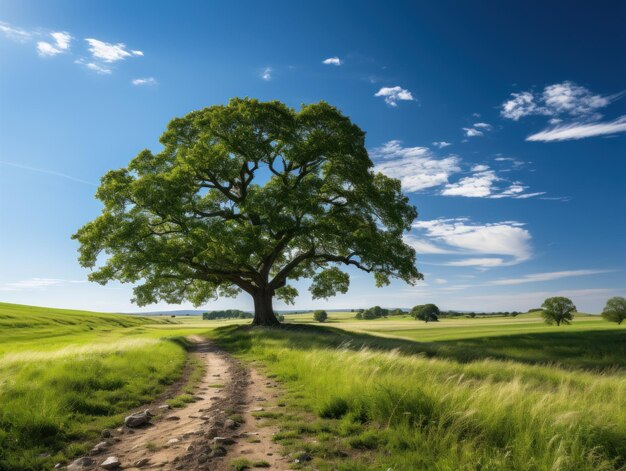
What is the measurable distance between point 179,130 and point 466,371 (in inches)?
1321

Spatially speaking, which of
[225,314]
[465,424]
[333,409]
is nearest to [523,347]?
[333,409]

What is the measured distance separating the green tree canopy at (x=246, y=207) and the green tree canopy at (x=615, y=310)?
3996 cm

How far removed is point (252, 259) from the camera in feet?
135

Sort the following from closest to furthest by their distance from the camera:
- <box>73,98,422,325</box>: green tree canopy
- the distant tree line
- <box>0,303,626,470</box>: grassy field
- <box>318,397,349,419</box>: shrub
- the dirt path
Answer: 1. <box>0,303,626,470</box>: grassy field
2. the dirt path
3. <box>318,397,349,419</box>: shrub
4. <box>73,98,422,325</box>: green tree canopy
5. the distant tree line

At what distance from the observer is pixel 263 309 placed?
39.8 m

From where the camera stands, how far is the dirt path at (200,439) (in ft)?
20.7

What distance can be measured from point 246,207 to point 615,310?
5732 centimetres

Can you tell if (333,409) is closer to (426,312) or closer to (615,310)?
(615,310)

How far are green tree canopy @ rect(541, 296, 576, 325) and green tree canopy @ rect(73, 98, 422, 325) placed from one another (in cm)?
3985

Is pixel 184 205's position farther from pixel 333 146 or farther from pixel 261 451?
pixel 261 451

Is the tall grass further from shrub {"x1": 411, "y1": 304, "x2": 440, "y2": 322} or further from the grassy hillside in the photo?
shrub {"x1": 411, "y1": 304, "x2": 440, "y2": 322}

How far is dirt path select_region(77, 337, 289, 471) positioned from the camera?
6301mm

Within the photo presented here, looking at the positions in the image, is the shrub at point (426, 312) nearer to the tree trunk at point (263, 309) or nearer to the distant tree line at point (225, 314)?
the tree trunk at point (263, 309)

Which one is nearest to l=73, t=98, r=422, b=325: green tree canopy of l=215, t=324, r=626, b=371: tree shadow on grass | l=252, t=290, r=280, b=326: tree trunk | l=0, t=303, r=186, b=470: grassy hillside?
l=252, t=290, r=280, b=326: tree trunk
